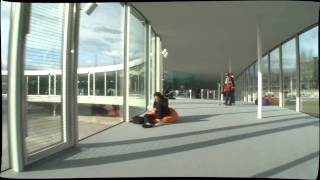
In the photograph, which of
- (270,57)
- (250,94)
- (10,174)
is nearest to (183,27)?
(270,57)

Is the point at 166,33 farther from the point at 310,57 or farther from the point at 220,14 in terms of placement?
the point at 310,57

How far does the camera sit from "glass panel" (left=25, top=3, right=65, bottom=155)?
5.04m

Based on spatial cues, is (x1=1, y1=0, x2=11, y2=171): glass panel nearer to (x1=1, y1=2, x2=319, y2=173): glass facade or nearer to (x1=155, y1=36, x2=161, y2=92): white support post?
(x1=1, y1=2, x2=319, y2=173): glass facade

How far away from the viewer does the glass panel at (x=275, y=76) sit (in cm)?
1708

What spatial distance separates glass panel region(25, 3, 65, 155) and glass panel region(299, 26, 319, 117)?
315 inches

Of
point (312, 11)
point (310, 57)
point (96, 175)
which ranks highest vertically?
point (312, 11)

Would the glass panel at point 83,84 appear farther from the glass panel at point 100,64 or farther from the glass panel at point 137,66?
the glass panel at point 137,66

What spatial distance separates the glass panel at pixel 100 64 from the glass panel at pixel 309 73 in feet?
18.2

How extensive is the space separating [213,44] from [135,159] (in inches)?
514

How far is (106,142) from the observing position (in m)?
6.54

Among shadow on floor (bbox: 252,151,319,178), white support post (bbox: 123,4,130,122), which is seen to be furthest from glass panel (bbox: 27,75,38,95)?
Result: white support post (bbox: 123,4,130,122)

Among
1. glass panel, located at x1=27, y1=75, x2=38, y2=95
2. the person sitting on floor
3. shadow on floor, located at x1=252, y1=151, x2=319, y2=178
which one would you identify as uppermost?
glass panel, located at x1=27, y1=75, x2=38, y2=95

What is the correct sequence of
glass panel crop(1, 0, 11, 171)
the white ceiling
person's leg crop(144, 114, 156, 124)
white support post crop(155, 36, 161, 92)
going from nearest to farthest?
glass panel crop(1, 0, 11, 171), person's leg crop(144, 114, 156, 124), the white ceiling, white support post crop(155, 36, 161, 92)

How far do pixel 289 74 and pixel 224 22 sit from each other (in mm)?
3714
